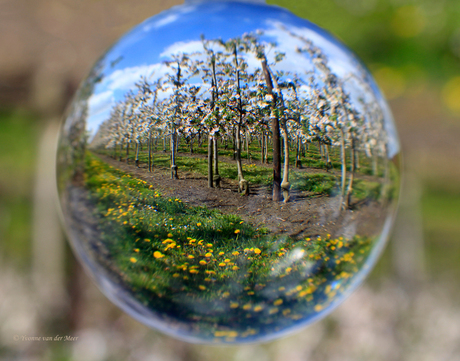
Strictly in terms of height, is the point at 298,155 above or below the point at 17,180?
above

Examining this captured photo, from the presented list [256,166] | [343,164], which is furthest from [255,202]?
[343,164]

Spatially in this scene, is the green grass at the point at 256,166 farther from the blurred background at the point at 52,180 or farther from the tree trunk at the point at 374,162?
the blurred background at the point at 52,180

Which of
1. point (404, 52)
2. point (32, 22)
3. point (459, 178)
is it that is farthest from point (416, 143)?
point (32, 22)

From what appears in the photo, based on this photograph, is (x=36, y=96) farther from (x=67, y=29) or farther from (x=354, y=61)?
(x=354, y=61)

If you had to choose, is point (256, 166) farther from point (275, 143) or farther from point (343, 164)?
point (343, 164)

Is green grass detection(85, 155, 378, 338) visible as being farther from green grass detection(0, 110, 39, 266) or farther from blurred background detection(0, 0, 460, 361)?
green grass detection(0, 110, 39, 266)

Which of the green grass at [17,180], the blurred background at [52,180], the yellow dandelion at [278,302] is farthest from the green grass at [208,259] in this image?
the green grass at [17,180]

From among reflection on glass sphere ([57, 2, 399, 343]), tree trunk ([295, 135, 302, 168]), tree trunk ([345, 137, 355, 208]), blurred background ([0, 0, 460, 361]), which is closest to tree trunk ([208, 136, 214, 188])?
reflection on glass sphere ([57, 2, 399, 343])
